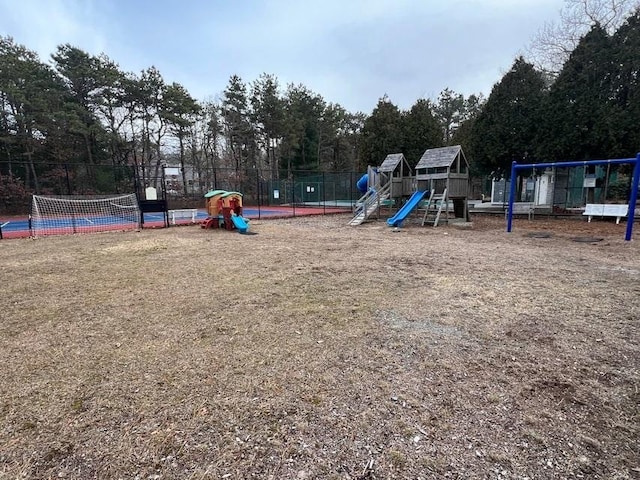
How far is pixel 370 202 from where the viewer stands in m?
13.8

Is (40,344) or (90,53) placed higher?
(90,53)

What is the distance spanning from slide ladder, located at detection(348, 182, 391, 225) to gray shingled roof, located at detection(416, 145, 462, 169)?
1.79 metres

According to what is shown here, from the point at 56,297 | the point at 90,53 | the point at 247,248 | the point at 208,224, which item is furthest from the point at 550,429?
the point at 90,53

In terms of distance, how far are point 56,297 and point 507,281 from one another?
5961 millimetres

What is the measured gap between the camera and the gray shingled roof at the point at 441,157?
40.6 feet

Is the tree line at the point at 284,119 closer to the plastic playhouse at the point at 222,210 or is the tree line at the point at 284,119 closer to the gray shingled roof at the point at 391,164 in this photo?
the plastic playhouse at the point at 222,210

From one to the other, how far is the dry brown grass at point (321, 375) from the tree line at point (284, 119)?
1123 cm

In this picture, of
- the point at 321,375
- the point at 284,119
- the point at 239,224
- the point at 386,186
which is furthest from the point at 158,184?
the point at 321,375

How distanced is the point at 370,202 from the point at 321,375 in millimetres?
11831

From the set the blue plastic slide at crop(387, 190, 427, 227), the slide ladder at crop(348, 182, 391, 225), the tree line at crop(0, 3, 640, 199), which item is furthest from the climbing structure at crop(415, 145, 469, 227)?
the tree line at crop(0, 3, 640, 199)

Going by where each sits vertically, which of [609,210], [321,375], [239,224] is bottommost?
[321,375]

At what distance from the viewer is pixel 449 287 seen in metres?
4.50

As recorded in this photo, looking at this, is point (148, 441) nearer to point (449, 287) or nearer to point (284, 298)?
point (284, 298)

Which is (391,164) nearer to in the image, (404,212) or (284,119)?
(404,212)
